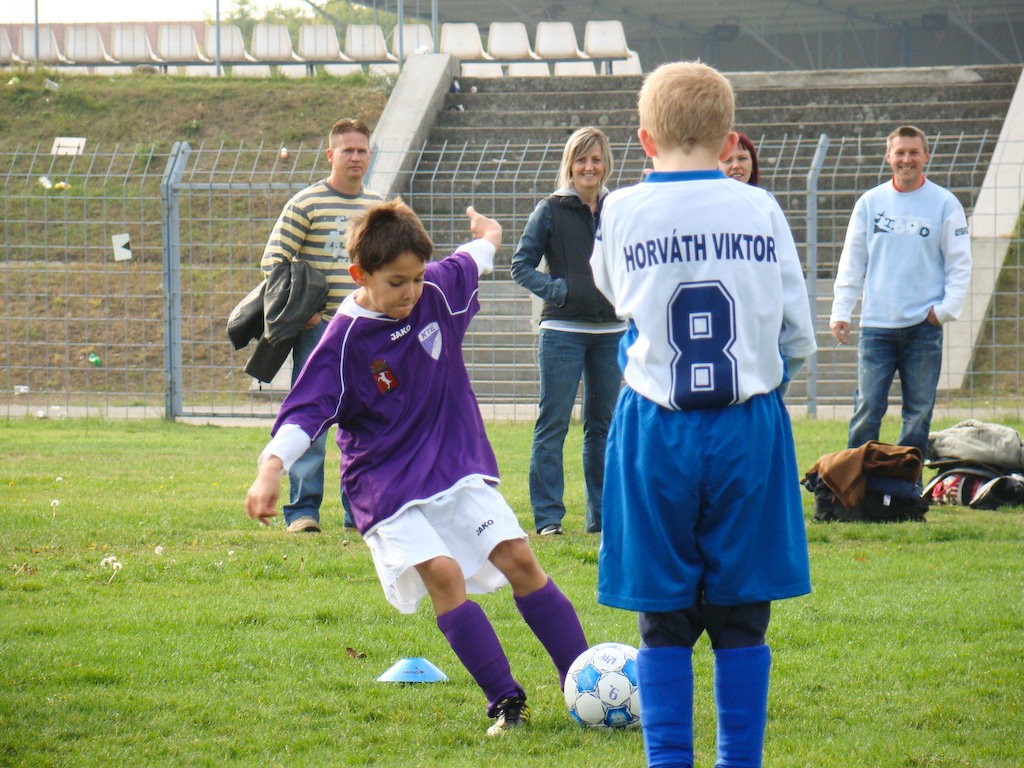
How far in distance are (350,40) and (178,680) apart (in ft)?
63.1

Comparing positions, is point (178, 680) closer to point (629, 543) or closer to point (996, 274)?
point (629, 543)

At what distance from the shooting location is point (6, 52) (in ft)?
72.6

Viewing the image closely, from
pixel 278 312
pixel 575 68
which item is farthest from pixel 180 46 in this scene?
pixel 278 312

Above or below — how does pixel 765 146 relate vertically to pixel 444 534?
above

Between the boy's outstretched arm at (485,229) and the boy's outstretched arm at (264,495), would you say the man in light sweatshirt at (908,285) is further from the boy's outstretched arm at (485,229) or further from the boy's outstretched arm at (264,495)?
the boy's outstretched arm at (264,495)

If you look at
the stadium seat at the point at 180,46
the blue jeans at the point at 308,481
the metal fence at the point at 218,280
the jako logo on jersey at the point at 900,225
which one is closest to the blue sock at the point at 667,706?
the blue jeans at the point at 308,481

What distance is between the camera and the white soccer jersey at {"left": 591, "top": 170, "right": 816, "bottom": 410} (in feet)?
7.89

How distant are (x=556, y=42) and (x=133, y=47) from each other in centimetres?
870

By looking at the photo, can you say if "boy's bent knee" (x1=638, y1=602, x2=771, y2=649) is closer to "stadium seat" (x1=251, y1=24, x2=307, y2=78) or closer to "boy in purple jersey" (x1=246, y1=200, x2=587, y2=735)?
"boy in purple jersey" (x1=246, y1=200, x2=587, y2=735)

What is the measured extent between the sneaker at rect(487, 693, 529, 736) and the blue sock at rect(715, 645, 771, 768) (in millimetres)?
783

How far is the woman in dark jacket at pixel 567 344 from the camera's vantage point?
18.7 feet

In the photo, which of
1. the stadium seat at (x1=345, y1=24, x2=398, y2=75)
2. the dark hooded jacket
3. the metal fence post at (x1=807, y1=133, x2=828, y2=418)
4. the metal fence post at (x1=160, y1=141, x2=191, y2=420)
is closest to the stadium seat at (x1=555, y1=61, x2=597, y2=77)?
the stadium seat at (x1=345, y1=24, x2=398, y2=75)

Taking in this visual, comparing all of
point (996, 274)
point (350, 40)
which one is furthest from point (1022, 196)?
point (350, 40)

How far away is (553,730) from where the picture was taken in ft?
10.3
